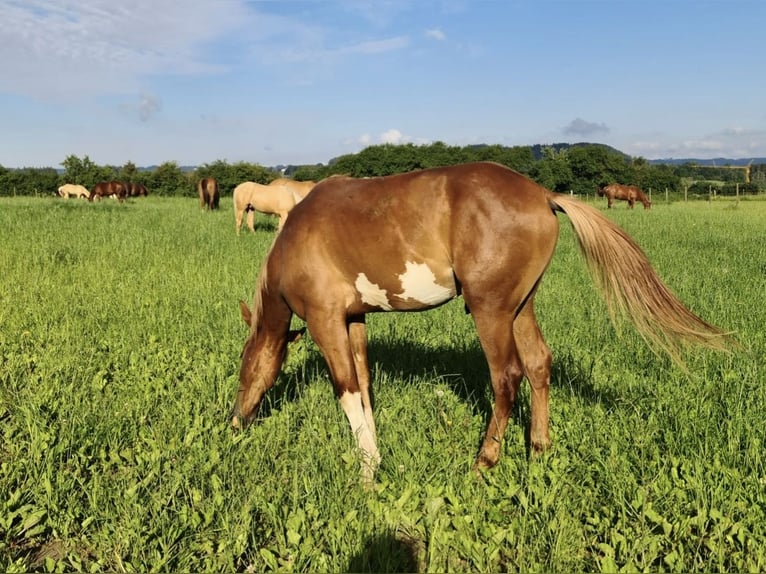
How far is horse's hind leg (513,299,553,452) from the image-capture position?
3.62 meters

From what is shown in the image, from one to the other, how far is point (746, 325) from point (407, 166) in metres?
63.3

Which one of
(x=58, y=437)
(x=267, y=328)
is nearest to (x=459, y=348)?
(x=267, y=328)

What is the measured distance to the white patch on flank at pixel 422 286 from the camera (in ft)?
11.1

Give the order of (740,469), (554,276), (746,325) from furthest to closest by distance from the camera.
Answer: (554,276) → (746,325) → (740,469)

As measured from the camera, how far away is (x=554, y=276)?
9734 millimetres

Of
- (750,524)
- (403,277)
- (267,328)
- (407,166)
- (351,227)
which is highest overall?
(407,166)

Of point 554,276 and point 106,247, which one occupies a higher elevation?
point 106,247

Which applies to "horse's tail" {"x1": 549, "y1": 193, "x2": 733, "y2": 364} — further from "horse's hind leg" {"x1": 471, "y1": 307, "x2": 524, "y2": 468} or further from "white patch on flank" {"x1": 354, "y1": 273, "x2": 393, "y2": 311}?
"white patch on flank" {"x1": 354, "y1": 273, "x2": 393, "y2": 311}

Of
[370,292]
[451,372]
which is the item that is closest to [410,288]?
[370,292]

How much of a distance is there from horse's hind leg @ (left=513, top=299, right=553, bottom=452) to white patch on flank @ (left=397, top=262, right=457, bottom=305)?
22.2 inches

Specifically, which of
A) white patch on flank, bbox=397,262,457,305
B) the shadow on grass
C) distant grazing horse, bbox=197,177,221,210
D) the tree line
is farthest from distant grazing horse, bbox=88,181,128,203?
the shadow on grass

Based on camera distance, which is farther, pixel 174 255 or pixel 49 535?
pixel 174 255

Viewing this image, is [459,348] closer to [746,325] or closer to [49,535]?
[746,325]

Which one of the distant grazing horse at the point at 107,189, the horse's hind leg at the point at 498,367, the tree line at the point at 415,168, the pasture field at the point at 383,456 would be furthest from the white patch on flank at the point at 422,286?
the tree line at the point at 415,168
